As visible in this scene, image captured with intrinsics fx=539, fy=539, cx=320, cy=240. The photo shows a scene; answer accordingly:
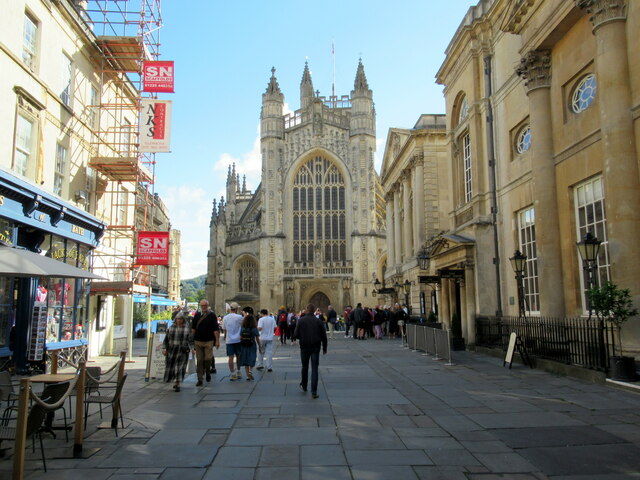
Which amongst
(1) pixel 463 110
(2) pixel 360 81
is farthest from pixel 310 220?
(1) pixel 463 110

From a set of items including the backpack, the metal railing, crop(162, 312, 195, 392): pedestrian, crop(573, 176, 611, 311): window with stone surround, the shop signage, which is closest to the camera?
crop(162, 312, 195, 392): pedestrian

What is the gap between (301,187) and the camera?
5178 cm

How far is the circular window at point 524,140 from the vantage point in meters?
15.5

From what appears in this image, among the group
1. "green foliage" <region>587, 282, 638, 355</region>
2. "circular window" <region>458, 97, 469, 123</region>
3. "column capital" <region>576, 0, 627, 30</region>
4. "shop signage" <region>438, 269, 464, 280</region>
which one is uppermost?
"circular window" <region>458, 97, 469, 123</region>

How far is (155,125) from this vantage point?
17.5 meters

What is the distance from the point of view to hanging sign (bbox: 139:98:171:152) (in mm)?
17250

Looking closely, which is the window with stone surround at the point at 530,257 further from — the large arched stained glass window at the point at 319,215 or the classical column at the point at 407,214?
the large arched stained glass window at the point at 319,215

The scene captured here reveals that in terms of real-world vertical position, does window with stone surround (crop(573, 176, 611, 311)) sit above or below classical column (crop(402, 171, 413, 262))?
below

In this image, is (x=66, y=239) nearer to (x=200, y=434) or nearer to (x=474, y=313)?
(x=200, y=434)

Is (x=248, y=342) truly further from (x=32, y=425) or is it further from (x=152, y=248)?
(x=32, y=425)

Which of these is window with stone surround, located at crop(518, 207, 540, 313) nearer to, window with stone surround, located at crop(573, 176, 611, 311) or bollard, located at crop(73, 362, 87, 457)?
window with stone surround, located at crop(573, 176, 611, 311)

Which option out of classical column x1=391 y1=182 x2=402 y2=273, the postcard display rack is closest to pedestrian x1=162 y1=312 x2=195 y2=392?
the postcard display rack

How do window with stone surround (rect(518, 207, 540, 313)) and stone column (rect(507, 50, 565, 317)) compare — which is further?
window with stone surround (rect(518, 207, 540, 313))

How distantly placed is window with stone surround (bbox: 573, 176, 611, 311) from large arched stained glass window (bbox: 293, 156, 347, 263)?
3860 cm
